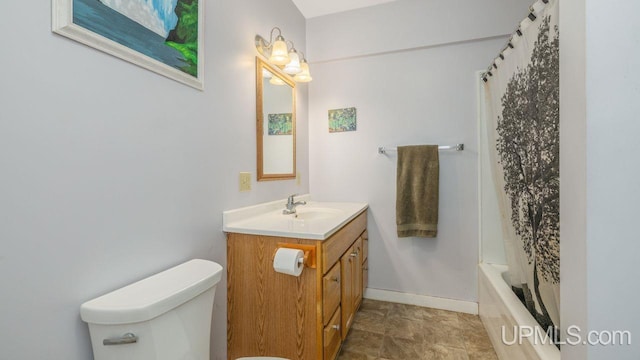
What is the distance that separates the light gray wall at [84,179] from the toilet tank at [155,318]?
0.08 meters

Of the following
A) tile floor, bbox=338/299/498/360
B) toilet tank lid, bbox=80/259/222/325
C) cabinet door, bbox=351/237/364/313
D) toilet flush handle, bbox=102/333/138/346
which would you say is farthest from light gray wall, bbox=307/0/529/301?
toilet flush handle, bbox=102/333/138/346

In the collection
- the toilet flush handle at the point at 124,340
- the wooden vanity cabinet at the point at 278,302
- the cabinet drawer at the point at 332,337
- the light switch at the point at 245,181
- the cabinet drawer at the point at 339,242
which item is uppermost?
the light switch at the point at 245,181

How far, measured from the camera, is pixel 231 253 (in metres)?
1.31

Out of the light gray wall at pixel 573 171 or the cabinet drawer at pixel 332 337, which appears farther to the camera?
the cabinet drawer at pixel 332 337

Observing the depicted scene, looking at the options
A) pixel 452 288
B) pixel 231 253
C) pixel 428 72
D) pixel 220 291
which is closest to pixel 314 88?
pixel 428 72

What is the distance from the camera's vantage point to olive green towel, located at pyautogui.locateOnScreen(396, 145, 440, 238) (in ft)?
6.53

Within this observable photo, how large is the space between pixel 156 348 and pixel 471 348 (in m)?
1.78

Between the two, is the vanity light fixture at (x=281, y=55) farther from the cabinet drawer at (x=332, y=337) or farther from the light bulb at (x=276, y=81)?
the cabinet drawer at (x=332, y=337)

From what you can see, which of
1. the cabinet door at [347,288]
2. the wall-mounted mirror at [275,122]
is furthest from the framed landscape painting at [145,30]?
the cabinet door at [347,288]

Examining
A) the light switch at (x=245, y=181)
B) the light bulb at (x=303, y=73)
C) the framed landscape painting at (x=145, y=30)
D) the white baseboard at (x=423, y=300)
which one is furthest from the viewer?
the white baseboard at (x=423, y=300)

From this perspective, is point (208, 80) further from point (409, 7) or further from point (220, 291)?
point (409, 7)

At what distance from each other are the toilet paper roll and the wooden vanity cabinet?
0.08m

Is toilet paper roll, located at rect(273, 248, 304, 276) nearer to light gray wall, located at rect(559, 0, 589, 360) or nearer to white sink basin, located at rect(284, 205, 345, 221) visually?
white sink basin, located at rect(284, 205, 345, 221)

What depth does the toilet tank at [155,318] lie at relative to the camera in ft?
2.27
